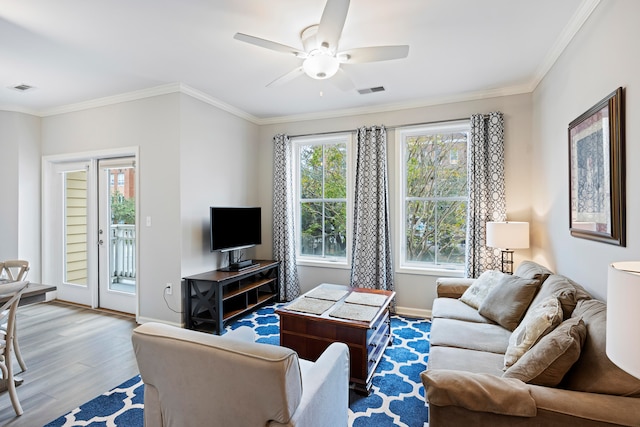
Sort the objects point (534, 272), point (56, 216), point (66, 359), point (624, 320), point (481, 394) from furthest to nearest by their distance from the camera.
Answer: point (56, 216)
point (66, 359)
point (534, 272)
point (481, 394)
point (624, 320)

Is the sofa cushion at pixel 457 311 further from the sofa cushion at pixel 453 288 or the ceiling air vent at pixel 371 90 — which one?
the ceiling air vent at pixel 371 90

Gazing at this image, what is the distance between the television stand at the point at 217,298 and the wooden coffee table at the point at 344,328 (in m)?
1.05

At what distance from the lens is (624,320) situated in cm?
88

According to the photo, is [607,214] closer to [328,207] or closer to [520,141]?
[520,141]

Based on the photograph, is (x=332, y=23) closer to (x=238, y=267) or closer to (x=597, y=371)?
Result: (x=597, y=371)

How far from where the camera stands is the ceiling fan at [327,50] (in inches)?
76.9

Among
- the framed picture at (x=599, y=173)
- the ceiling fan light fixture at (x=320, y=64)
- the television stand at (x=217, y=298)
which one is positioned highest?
the ceiling fan light fixture at (x=320, y=64)

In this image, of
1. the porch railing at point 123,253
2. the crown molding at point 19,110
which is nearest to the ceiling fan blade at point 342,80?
the porch railing at point 123,253

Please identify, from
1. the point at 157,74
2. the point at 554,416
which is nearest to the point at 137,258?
the point at 157,74

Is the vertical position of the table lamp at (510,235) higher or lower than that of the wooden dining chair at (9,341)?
higher

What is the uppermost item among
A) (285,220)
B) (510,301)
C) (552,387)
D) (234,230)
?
(285,220)

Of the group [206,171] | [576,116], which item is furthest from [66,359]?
[576,116]

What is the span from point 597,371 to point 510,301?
1.08 metres

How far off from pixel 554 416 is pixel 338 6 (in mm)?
2190
